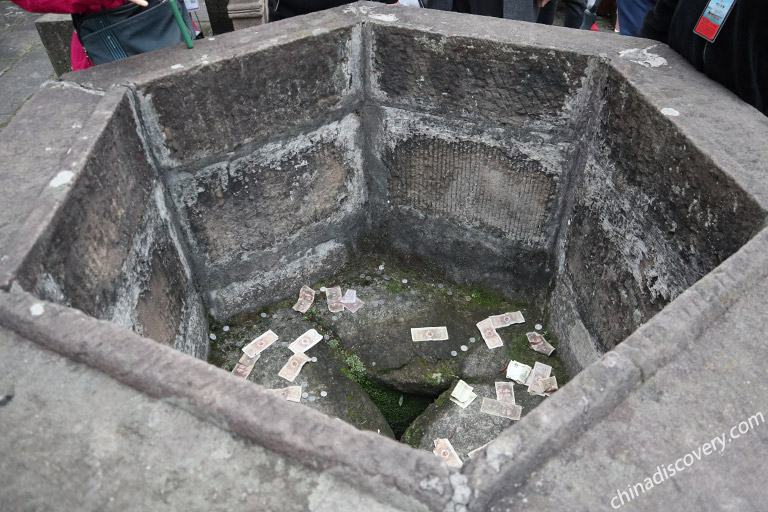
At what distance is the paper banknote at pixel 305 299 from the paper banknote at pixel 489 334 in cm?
103

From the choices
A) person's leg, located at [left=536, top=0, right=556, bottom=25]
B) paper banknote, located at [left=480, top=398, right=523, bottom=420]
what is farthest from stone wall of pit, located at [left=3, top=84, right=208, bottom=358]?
person's leg, located at [left=536, top=0, right=556, bottom=25]

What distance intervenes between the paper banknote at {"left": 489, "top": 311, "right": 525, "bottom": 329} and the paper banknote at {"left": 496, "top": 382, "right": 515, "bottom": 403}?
1.33ft

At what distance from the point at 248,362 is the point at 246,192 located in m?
0.94

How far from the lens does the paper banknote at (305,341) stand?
3.14 meters

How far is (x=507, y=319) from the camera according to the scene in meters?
3.31

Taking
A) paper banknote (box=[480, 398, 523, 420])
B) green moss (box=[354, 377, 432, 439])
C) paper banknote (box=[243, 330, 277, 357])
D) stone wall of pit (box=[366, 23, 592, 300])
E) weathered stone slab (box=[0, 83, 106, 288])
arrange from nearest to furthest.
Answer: weathered stone slab (box=[0, 83, 106, 288]) → stone wall of pit (box=[366, 23, 592, 300]) → paper banknote (box=[480, 398, 523, 420]) → green moss (box=[354, 377, 432, 439]) → paper banknote (box=[243, 330, 277, 357])

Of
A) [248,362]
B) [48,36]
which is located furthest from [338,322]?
[48,36]

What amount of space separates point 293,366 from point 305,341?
185mm

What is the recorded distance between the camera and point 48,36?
4547 mm

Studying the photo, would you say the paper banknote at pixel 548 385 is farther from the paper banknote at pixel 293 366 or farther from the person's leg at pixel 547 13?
the person's leg at pixel 547 13

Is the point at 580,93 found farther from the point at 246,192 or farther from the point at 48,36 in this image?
the point at 48,36

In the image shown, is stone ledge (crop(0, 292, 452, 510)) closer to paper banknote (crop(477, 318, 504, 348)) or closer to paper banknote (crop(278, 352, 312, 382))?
paper banknote (crop(278, 352, 312, 382))

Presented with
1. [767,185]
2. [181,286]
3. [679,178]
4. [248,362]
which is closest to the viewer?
[767,185]
